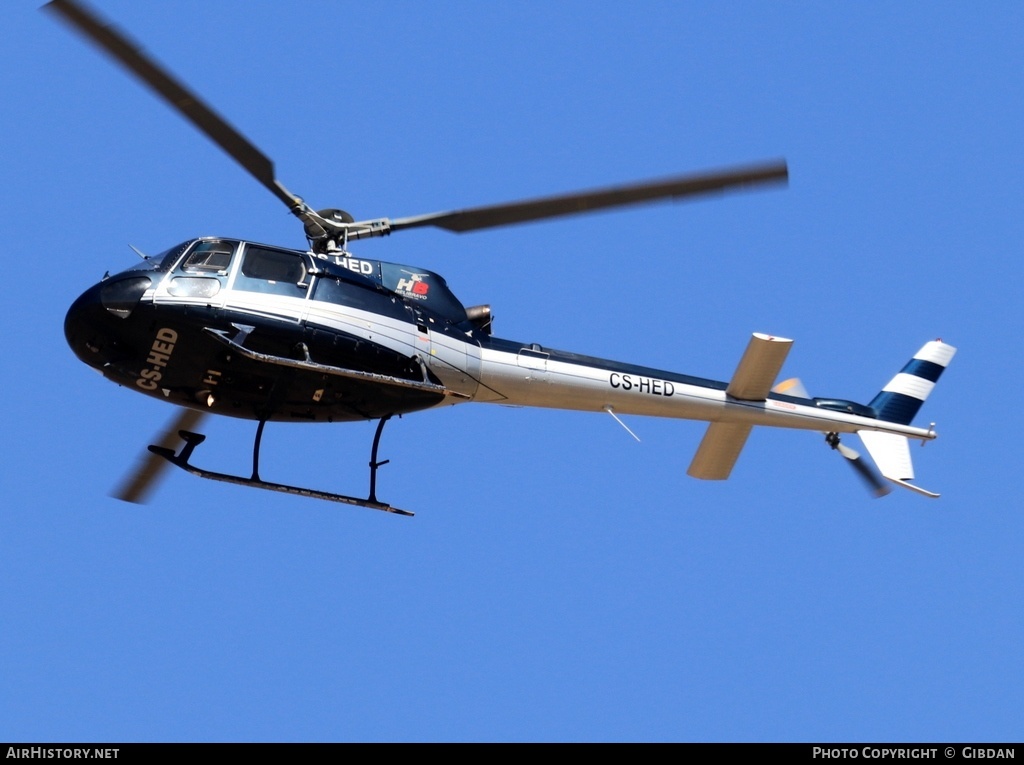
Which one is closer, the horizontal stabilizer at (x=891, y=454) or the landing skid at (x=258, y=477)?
the landing skid at (x=258, y=477)

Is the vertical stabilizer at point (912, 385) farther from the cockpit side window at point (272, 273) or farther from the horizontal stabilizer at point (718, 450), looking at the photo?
the cockpit side window at point (272, 273)

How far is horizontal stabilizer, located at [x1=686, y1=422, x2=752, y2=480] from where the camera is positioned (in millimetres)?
16188

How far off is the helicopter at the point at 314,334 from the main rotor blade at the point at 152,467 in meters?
0.01

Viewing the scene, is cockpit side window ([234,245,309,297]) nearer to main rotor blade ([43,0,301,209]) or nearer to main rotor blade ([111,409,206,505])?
main rotor blade ([43,0,301,209])

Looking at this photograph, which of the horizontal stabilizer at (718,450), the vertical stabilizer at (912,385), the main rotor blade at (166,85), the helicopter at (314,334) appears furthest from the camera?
the vertical stabilizer at (912,385)

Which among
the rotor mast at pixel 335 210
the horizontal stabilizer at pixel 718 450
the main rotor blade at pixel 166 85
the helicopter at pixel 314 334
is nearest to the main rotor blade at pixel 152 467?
the helicopter at pixel 314 334

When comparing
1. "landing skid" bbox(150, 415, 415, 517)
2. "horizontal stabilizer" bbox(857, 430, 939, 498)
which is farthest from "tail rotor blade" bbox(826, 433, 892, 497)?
"landing skid" bbox(150, 415, 415, 517)

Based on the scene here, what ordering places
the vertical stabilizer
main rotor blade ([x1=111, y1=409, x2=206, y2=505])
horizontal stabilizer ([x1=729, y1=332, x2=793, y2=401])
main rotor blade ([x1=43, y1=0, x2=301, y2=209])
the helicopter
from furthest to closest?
the vertical stabilizer < horizontal stabilizer ([x1=729, y1=332, x2=793, y2=401]) < main rotor blade ([x1=111, y1=409, x2=206, y2=505]) < the helicopter < main rotor blade ([x1=43, y1=0, x2=301, y2=209])

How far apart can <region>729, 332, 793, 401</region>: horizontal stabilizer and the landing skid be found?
3901mm

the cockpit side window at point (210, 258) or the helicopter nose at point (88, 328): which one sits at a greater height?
the cockpit side window at point (210, 258)

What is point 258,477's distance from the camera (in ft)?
44.1

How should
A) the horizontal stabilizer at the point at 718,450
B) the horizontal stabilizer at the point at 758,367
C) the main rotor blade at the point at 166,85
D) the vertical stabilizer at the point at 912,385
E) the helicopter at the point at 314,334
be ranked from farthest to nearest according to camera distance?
the vertical stabilizer at the point at 912,385, the horizontal stabilizer at the point at 718,450, the horizontal stabilizer at the point at 758,367, the helicopter at the point at 314,334, the main rotor blade at the point at 166,85

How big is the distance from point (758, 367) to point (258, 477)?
547 centimetres

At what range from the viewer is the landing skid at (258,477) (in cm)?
1340
